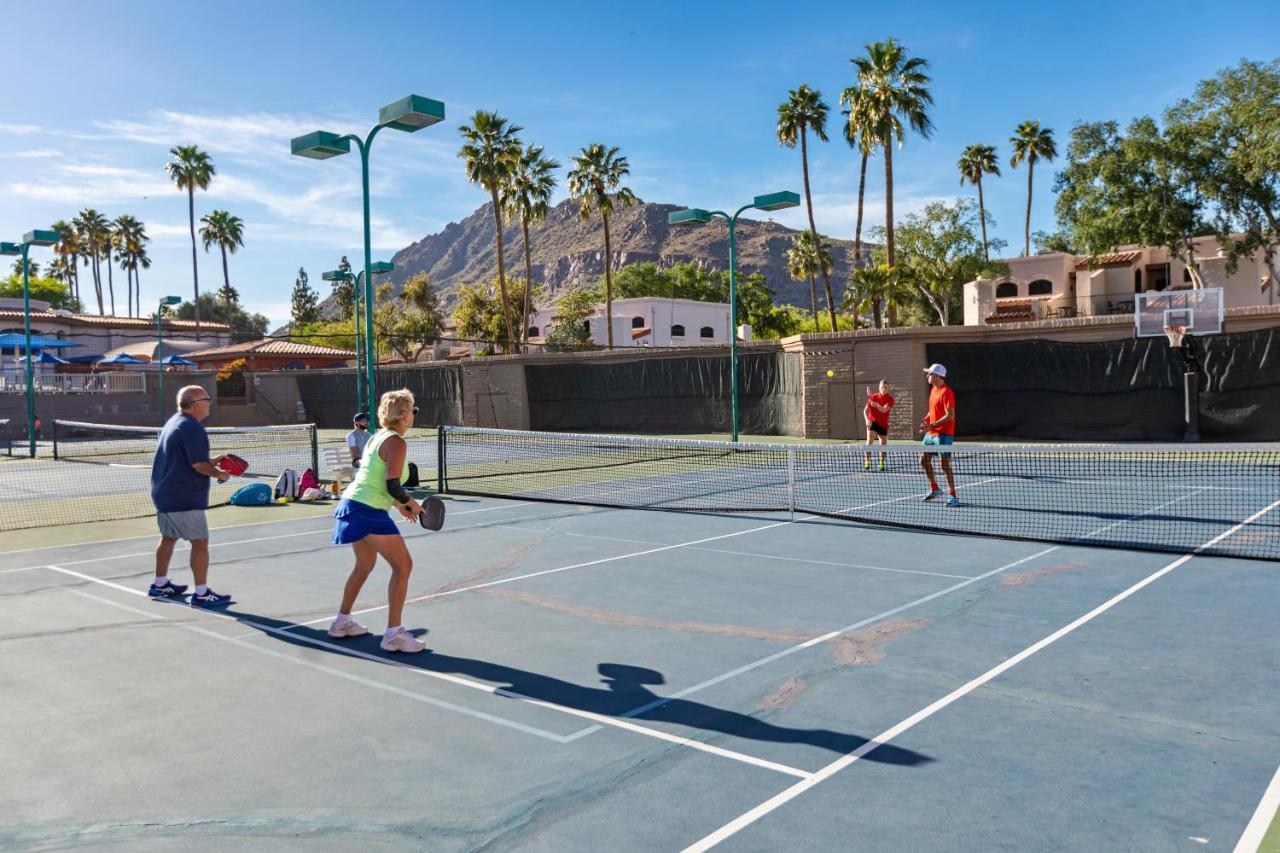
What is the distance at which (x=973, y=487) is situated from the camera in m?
15.9

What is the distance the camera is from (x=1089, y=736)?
186 inches

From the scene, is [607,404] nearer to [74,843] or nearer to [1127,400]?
[1127,400]

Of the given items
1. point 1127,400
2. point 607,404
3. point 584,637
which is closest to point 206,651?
point 584,637

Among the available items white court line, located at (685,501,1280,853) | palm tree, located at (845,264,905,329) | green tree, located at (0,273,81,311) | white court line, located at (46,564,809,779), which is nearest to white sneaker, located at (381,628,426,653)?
white court line, located at (46,564,809,779)

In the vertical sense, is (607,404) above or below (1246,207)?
below

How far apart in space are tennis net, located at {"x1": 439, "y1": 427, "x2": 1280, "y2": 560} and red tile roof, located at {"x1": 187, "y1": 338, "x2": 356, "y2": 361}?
39.5 m

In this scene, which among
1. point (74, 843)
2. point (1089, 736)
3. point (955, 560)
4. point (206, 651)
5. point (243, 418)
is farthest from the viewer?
point (243, 418)

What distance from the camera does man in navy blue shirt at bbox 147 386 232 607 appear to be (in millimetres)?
7812

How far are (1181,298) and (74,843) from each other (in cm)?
2547

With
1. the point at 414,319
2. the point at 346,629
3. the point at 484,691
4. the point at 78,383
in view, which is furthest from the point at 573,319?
the point at 484,691

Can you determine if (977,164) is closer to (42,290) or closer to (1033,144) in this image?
(1033,144)

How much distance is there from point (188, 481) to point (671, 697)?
479cm

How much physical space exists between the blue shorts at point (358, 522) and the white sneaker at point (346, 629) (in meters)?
0.82

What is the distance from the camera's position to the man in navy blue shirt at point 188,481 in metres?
7.81
